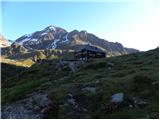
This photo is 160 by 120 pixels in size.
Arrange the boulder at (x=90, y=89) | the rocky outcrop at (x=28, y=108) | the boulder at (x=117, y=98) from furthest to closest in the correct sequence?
the boulder at (x=90, y=89), the boulder at (x=117, y=98), the rocky outcrop at (x=28, y=108)

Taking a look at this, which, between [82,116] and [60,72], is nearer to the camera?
[82,116]

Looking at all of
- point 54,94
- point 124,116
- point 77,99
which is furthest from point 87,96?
point 124,116

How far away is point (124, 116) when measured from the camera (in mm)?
26906

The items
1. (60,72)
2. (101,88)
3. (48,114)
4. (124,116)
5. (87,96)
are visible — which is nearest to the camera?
(124,116)

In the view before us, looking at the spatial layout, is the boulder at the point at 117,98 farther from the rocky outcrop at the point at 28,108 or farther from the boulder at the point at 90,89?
the rocky outcrop at the point at 28,108

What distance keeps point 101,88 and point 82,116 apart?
6.99 meters

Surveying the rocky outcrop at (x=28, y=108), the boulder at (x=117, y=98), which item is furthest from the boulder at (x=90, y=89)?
the rocky outcrop at (x=28, y=108)

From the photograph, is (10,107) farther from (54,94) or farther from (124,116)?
(124,116)

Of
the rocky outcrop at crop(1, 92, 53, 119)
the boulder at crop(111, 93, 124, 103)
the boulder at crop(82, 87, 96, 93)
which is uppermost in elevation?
the boulder at crop(82, 87, 96, 93)

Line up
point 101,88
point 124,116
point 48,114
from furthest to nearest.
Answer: point 101,88 < point 48,114 < point 124,116

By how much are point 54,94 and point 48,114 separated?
5.69 metres

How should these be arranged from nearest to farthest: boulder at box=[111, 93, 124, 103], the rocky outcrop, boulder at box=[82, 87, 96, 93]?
the rocky outcrop < boulder at box=[111, 93, 124, 103] < boulder at box=[82, 87, 96, 93]

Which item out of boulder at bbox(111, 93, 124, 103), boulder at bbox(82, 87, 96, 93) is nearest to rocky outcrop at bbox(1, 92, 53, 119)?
boulder at bbox(82, 87, 96, 93)

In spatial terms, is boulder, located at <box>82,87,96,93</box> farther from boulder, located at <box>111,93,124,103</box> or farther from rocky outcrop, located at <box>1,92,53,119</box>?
rocky outcrop, located at <box>1,92,53,119</box>
